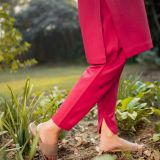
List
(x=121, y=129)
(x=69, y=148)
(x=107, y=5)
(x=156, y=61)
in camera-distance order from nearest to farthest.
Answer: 1. (x=107, y=5)
2. (x=69, y=148)
3. (x=121, y=129)
4. (x=156, y=61)

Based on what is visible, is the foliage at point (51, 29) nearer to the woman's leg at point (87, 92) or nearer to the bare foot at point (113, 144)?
the bare foot at point (113, 144)

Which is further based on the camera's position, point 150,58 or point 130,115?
point 150,58

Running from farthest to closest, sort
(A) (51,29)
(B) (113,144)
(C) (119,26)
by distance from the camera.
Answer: (A) (51,29), (B) (113,144), (C) (119,26)

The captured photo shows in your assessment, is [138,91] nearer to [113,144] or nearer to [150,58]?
[113,144]

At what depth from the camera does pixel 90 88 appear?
7.28 ft

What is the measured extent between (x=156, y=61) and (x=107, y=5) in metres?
7.10

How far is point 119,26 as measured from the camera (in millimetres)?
2193

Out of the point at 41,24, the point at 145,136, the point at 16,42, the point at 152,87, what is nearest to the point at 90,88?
the point at 145,136

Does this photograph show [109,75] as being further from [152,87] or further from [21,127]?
[152,87]

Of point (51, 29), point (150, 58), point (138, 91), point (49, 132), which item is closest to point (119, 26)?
point (49, 132)

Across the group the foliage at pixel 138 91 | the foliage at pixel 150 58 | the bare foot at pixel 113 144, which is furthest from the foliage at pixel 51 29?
the bare foot at pixel 113 144

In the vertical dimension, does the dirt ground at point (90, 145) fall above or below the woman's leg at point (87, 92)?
below

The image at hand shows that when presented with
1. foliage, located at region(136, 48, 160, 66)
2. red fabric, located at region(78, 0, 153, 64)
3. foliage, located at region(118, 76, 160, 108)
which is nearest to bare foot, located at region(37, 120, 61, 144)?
red fabric, located at region(78, 0, 153, 64)

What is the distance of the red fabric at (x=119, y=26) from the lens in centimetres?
220
